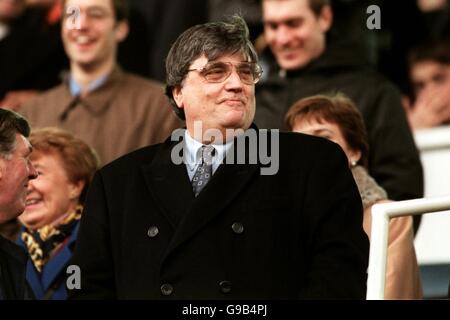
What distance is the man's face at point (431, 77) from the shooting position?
8.18m

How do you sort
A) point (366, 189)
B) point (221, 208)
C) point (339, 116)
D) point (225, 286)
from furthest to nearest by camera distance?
point (339, 116)
point (366, 189)
point (221, 208)
point (225, 286)

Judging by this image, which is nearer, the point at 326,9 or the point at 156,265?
the point at 156,265

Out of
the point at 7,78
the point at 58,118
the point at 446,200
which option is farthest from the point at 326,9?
the point at 446,200

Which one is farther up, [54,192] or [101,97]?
[101,97]

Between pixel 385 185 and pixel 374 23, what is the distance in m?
1.15

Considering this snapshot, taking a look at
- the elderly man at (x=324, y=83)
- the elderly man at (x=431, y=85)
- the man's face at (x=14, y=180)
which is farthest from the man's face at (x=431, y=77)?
the man's face at (x=14, y=180)

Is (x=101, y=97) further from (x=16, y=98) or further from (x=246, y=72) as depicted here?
(x=246, y=72)

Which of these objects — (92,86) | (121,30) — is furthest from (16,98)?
(121,30)

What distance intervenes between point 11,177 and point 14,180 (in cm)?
2

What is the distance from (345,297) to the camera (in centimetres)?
480

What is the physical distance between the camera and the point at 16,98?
8.44m

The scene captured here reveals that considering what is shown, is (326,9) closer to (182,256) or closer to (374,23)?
(374,23)
